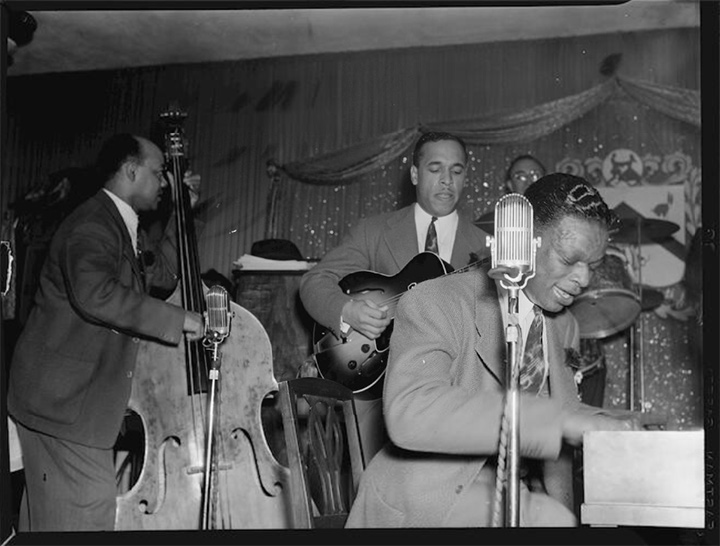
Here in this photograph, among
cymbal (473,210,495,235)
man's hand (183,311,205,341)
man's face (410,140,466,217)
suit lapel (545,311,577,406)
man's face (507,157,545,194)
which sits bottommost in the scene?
suit lapel (545,311,577,406)

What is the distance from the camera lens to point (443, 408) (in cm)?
231

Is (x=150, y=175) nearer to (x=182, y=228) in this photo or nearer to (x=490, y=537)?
(x=182, y=228)

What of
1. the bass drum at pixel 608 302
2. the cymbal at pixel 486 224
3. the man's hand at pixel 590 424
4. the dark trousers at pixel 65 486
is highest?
the cymbal at pixel 486 224

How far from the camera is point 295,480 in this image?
7.83 ft

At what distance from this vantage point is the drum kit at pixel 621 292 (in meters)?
4.01

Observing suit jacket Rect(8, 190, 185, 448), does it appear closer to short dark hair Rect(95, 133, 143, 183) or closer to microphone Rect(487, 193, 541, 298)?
short dark hair Rect(95, 133, 143, 183)

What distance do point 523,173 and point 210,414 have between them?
1.98 meters

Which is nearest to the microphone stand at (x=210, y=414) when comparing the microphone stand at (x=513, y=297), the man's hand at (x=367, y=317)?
the man's hand at (x=367, y=317)

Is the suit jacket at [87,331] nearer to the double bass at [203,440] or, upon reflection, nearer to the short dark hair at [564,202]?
the double bass at [203,440]

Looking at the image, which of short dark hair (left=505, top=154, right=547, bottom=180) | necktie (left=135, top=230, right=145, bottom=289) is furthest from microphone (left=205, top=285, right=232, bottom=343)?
short dark hair (left=505, top=154, right=547, bottom=180)

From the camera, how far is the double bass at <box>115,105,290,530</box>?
3.24 metres

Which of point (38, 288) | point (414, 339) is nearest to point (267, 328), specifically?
point (38, 288)

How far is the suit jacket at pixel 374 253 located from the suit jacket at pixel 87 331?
482mm

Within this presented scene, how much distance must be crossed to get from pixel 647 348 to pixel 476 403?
258 centimetres
